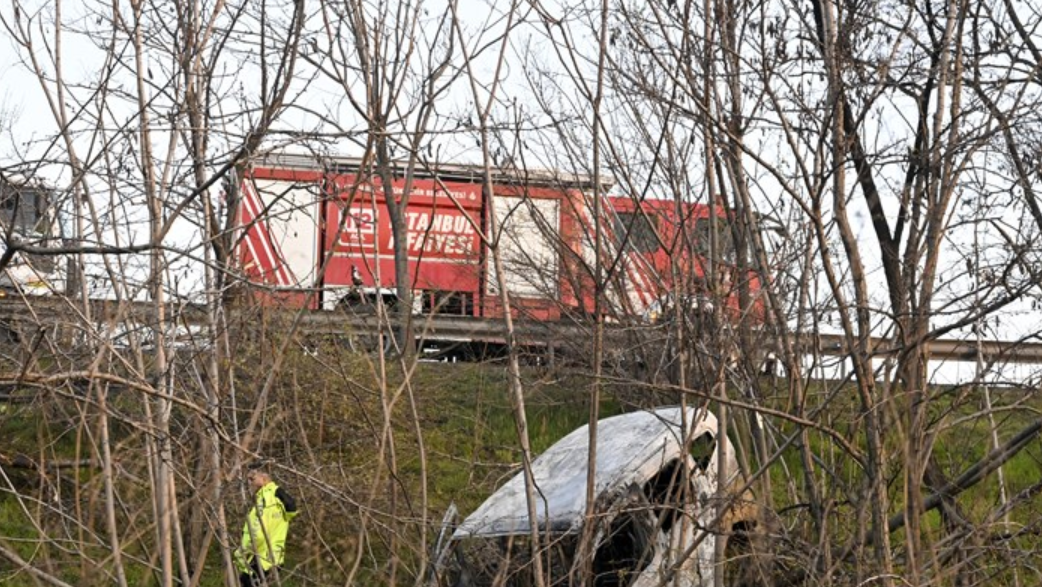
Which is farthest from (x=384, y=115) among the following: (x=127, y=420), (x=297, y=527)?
(x=297, y=527)

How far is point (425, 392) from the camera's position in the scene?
13.9 m

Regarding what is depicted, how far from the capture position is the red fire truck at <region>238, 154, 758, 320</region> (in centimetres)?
643

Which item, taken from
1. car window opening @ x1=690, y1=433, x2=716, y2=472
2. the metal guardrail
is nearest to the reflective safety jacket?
the metal guardrail

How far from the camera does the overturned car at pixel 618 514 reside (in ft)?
23.4

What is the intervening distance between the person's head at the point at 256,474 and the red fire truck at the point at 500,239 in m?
0.71

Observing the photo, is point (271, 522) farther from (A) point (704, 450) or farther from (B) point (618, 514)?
(A) point (704, 450)

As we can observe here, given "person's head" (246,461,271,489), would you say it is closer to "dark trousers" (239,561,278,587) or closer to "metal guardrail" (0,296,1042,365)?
"dark trousers" (239,561,278,587)

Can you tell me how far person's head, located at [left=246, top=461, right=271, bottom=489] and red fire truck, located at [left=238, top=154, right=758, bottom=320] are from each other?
2.33 ft

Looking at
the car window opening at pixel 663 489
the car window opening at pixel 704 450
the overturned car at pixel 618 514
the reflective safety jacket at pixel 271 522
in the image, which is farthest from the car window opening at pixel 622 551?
the reflective safety jacket at pixel 271 522

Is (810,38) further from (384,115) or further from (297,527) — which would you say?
(297,527)

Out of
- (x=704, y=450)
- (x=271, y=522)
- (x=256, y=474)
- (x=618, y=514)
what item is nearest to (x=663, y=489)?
(x=704, y=450)

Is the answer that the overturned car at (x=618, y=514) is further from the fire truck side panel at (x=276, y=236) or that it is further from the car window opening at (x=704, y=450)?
the fire truck side panel at (x=276, y=236)

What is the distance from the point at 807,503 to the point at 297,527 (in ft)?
20.1

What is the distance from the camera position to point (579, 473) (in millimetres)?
8789
